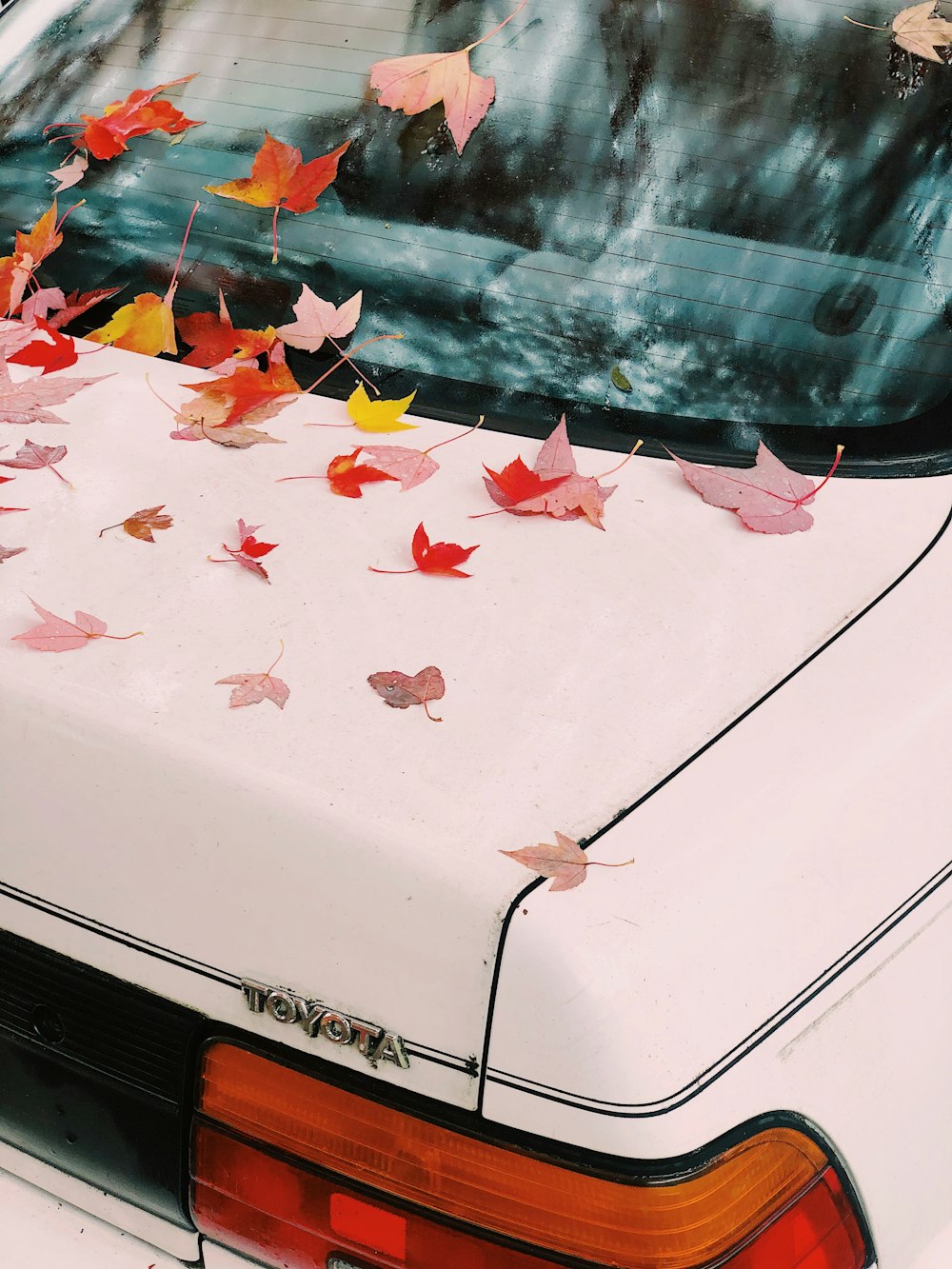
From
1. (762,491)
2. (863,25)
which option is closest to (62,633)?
(762,491)

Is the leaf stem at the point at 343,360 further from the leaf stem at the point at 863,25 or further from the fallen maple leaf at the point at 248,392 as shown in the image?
the leaf stem at the point at 863,25

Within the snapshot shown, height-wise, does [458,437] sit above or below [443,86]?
below

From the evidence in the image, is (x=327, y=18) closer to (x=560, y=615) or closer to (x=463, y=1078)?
(x=560, y=615)

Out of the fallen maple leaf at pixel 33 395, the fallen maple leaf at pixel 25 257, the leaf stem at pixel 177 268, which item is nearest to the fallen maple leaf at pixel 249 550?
the fallen maple leaf at pixel 33 395

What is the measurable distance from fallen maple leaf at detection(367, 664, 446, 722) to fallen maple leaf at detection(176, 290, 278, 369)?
0.77 m

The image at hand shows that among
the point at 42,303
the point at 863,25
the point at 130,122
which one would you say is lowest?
the point at 42,303

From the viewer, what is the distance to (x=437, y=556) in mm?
1451

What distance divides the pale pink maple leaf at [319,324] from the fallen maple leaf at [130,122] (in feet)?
1.57

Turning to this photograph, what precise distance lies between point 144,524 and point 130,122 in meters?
1.02

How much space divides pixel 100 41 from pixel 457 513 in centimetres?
138

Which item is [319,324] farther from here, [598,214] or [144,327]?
[598,214]

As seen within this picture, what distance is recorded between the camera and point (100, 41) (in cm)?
234

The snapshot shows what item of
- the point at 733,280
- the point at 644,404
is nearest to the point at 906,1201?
the point at 644,404

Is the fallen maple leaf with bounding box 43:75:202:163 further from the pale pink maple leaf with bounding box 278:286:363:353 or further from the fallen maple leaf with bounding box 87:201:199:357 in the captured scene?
the pale pink maple leaf with bounding box 278:286:363:353
